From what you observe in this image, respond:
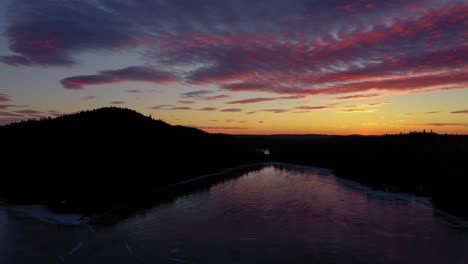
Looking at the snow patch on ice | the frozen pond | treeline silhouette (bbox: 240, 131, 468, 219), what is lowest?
the frozen pond

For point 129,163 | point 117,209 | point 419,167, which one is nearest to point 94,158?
point 129,163

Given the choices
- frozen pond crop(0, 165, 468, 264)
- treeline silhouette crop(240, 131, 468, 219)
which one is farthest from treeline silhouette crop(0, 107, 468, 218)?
frozen pond crop(0, 165, 468, 264)

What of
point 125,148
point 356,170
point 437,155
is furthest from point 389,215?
point 125,148

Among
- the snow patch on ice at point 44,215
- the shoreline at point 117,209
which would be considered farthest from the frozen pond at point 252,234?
the shoreline at point 117,209

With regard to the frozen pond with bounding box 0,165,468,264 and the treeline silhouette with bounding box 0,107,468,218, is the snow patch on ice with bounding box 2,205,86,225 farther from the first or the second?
the treeline silhouette with bounding box 0,107,468,218

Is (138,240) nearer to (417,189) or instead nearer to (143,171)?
(143,171)

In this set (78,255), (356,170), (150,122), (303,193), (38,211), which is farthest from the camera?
(150,122)
